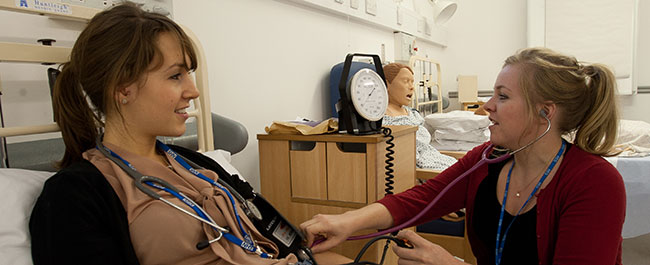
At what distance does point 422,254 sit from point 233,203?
468 mm

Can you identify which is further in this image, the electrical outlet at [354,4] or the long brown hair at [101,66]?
the electrical outlet at [354,4]

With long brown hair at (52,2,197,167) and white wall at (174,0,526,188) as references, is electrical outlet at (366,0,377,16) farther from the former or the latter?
long brown hair at (52,2,197,167)

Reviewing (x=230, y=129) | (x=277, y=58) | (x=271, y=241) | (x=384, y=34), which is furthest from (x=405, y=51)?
(x=271, y=241)

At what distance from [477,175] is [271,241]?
630 millimetres

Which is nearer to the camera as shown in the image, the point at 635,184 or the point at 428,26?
the point at 635,184

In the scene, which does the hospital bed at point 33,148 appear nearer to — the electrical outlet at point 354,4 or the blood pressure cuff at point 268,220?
the blood pressure cuff at point 268,220

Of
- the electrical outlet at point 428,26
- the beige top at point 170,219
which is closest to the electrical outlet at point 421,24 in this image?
the electrical outlet at point 428,26

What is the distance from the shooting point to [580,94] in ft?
3.44

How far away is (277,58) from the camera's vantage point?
2234mm

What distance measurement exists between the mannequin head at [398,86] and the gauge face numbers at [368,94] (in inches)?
27.2

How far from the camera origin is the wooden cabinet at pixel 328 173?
1543mm

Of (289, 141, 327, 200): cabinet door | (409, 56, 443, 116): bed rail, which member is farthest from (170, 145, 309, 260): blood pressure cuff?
(409, 56, 443, 116): bed rail

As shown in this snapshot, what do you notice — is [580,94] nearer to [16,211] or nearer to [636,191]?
[16,211]

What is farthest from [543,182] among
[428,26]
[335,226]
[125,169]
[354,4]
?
[428,26]
